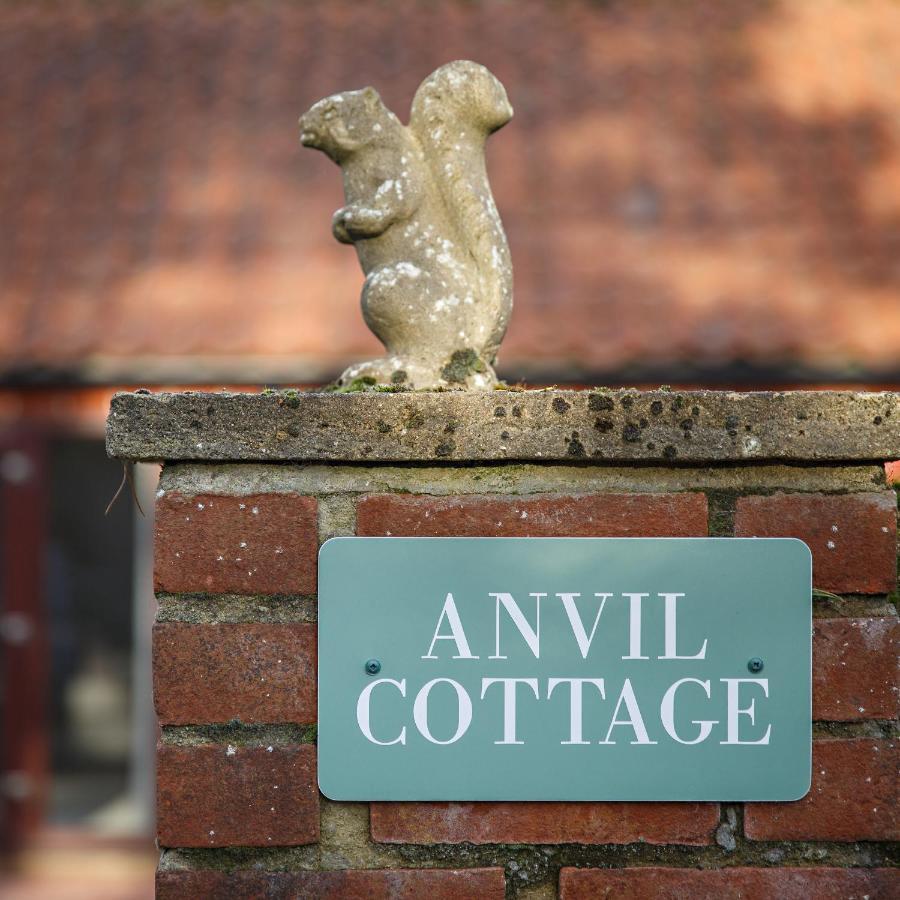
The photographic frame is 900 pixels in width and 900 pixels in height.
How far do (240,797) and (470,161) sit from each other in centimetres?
84

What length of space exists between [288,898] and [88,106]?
16.6ft

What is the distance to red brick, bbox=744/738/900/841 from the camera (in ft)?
4.10

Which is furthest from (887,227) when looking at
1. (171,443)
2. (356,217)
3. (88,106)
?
(171,443)

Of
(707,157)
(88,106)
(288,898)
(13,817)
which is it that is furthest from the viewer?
(88,106)

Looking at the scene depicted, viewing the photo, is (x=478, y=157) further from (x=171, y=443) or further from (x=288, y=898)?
(x=288, y=898)

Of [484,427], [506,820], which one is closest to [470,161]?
[484,427]

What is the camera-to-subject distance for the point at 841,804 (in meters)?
1.25

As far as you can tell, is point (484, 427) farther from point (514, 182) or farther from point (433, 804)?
point (514, 182)

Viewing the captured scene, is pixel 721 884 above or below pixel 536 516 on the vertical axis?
below

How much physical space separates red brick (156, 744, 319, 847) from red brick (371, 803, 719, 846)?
0.26ft

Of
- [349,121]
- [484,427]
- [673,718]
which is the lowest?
[673,718]

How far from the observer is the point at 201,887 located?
1.24m

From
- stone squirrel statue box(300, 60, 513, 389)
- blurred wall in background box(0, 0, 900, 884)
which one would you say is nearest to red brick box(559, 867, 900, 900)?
stone squirrel statue box(300, 60, 513, 389)

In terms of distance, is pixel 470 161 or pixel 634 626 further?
pixel 470 161
